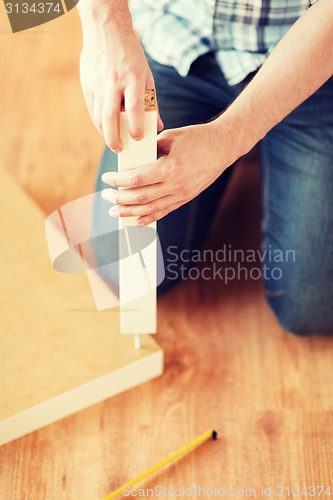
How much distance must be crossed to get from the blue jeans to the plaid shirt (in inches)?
1.1

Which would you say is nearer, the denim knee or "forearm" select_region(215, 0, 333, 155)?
"forearm" select_region(215, 0, 333, 155)

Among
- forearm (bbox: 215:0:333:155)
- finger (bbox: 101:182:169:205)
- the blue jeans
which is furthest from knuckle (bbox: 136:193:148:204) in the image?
the blue jeans

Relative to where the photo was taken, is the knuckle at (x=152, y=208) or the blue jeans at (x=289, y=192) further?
the blue jeans at (x=289, y=192)

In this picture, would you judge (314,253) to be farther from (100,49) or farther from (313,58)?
(100,49)

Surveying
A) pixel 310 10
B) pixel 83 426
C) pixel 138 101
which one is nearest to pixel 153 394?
pixel 83 426

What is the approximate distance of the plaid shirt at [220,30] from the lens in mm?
798

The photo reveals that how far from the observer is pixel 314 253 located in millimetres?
900

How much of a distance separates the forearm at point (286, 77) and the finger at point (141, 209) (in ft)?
0.35

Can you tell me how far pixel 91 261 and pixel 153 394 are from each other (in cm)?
25

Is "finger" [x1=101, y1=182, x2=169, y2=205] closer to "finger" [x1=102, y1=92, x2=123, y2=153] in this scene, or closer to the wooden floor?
"finger" [x1=102, y1=92, x2=123, y2=153]

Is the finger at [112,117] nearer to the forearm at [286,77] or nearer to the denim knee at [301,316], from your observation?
the forearm at [286,77]

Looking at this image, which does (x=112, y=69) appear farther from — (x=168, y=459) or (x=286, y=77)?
(x=168, y=459)

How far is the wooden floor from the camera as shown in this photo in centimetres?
77

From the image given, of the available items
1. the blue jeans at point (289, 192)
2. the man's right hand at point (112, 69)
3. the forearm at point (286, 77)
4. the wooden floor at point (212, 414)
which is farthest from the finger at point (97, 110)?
the wooden floor at point (212, 414)
